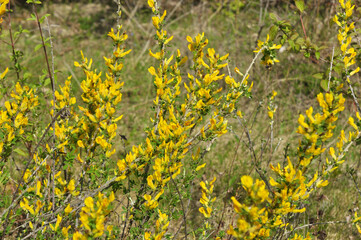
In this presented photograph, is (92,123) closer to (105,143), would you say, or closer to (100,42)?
(105,143)

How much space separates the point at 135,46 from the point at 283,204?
428 cm

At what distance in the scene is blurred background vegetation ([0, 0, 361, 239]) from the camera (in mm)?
2791

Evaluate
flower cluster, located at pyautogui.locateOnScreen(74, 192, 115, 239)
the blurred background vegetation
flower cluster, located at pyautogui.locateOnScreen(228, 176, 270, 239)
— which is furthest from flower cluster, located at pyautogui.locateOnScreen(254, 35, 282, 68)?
flower cluster, located at pyautogui.locateOnScreen(74, 192, 115, 239)

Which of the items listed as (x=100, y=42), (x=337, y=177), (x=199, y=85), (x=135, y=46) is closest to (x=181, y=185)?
(x=199, y=85)

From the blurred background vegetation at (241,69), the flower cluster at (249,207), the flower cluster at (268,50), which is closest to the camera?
the flower cluster at (249,207)

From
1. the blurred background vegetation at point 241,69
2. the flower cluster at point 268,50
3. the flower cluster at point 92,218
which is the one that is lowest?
the blurred background vegetation at point 241,69

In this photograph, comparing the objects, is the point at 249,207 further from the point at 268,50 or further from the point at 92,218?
the point at 268,50

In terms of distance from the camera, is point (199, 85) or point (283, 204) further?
A: point (199, 85)

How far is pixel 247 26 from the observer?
17.1 feet

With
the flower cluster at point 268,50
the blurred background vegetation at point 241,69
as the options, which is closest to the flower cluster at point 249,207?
the flower cluster at point 268,50

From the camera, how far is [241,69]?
14.5 feet

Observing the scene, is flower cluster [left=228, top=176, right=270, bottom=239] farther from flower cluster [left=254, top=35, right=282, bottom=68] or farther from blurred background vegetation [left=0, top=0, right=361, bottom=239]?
blurred background vegetation [left=0, top=0, right=361, bottom=239]

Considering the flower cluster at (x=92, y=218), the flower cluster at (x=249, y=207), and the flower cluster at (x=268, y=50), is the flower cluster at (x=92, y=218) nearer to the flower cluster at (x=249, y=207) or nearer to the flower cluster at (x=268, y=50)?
the flower cluster at (x=249, y=207)

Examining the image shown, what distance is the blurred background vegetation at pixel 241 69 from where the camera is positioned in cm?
279
